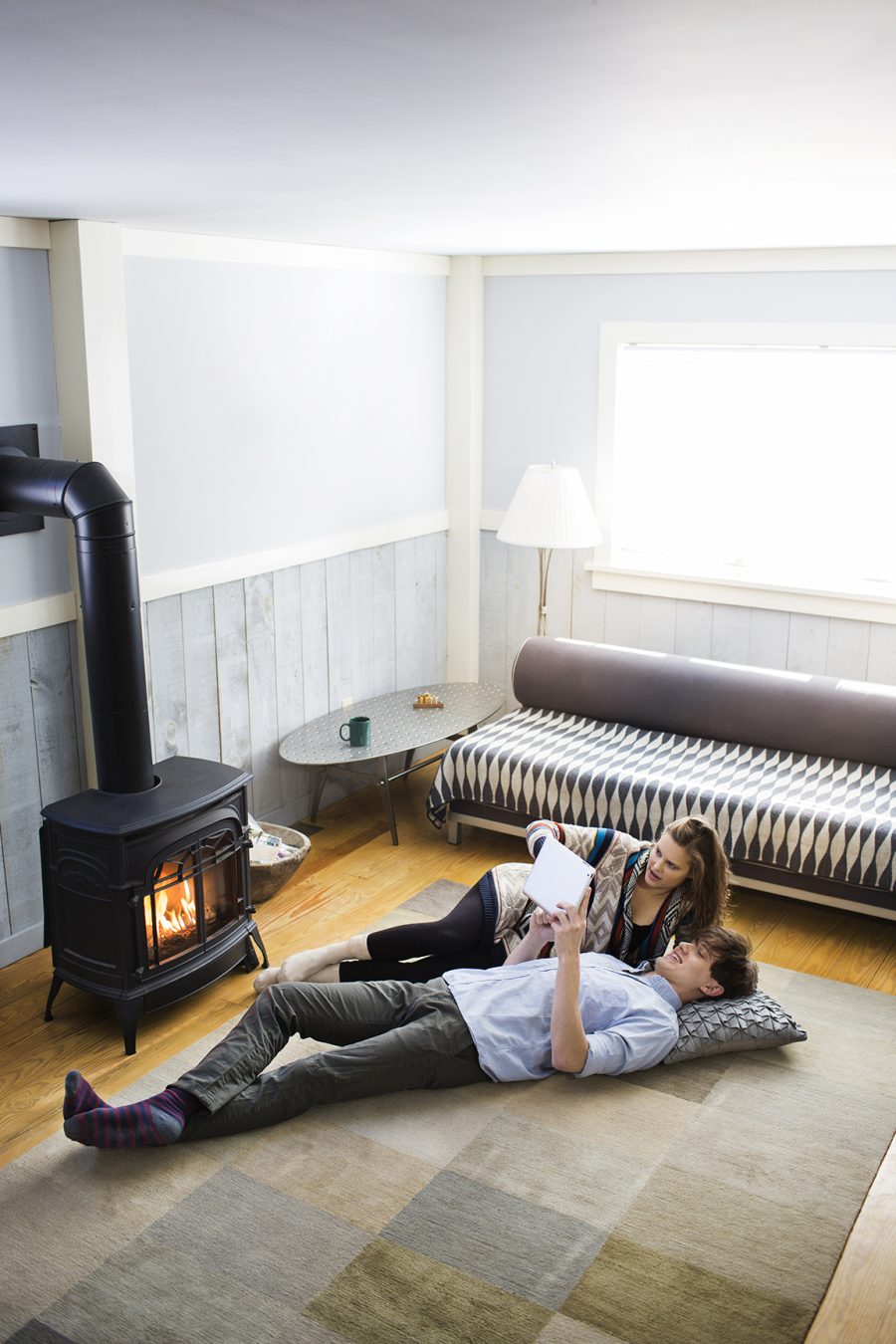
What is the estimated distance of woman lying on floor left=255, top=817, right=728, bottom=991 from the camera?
3.14 meters

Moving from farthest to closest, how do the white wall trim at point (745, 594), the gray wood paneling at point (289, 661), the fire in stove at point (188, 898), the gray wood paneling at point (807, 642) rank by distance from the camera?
the gray wood paneling at point (807, 642) → the white wall trim at point (745, 594) → the gray wood paneling at point (289, 661) → the fire in stove at point (188, 898)

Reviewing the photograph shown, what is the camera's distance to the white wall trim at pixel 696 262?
4.54m

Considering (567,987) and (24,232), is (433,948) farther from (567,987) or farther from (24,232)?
(24,232)

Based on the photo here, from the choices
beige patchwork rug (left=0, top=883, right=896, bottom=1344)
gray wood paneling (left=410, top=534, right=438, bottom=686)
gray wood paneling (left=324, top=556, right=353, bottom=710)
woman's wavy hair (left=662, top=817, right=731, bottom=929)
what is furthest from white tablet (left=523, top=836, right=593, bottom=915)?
gray wood paneling (left=410, top=534, right=438, bottom=686)

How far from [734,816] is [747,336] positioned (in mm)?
2021

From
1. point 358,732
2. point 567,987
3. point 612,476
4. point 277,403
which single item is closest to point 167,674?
point 358,732

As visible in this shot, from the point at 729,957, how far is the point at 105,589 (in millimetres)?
1920

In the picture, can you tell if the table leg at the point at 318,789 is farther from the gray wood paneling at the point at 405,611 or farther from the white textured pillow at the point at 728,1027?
the white textured pillow at the point at 728,1027

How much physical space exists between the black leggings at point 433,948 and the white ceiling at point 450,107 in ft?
6.18

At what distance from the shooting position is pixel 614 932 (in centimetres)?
323

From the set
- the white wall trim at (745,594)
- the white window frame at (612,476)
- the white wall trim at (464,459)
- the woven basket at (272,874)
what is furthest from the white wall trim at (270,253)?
the woven basket at (272,874)

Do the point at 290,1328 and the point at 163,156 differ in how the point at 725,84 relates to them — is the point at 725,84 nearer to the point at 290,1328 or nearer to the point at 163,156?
the point at 163,156

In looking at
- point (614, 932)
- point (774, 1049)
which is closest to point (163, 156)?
point (614, 932)

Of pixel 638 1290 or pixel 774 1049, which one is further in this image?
pixel 774 1049
